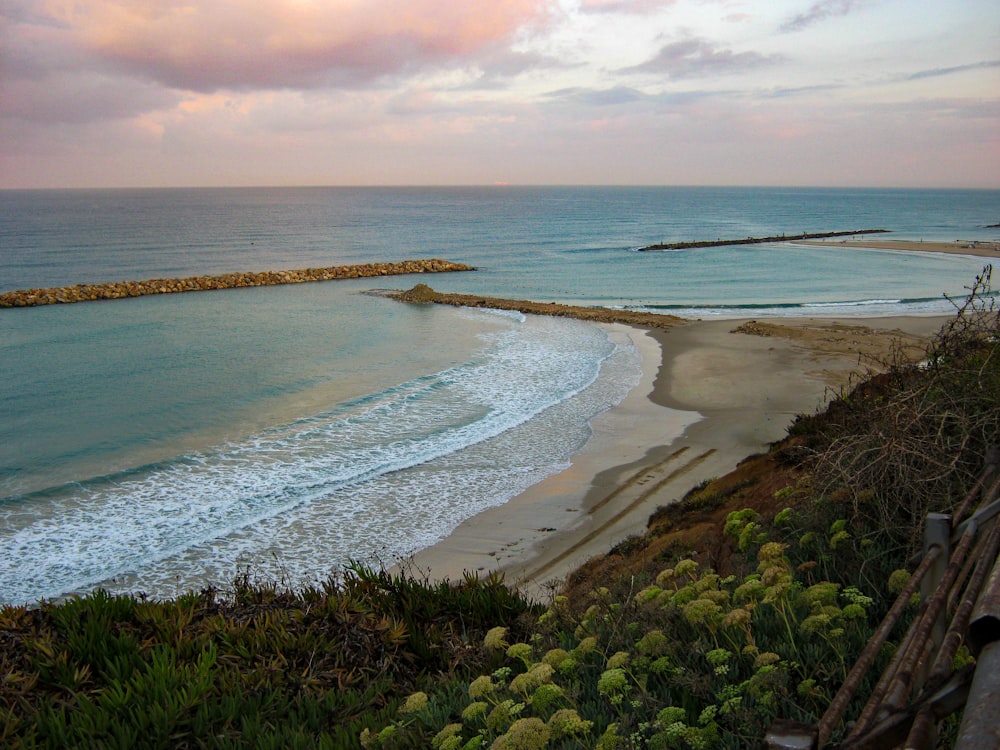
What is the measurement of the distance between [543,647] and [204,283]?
150 ft

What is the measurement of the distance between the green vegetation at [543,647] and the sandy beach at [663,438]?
1639mm

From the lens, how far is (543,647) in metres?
5.06

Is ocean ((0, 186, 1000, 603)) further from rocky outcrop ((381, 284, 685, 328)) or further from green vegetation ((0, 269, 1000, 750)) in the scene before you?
green vegetation ((0, 269, 1000, 750))

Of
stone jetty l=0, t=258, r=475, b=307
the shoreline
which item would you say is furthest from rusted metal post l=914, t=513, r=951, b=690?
the shoreline

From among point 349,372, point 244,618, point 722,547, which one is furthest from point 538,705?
point 349,372

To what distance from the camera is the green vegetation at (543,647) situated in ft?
11.9

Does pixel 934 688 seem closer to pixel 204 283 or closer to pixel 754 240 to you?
pixel 204 283

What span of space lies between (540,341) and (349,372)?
8.79 metres

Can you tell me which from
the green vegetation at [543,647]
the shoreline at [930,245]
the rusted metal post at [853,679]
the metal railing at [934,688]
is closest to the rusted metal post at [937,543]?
the rusted metal post at [853,679]

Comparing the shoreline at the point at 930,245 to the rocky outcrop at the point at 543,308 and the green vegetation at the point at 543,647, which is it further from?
the green vegetation at the point at 543,647

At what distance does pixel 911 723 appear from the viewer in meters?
2.01

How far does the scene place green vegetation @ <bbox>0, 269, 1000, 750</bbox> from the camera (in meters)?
3.63

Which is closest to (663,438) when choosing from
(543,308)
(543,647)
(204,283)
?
(543,647)

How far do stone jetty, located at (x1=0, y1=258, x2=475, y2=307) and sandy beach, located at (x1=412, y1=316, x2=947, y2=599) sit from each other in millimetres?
28877
